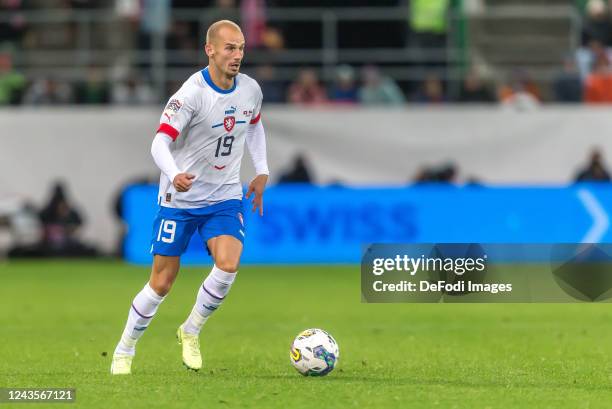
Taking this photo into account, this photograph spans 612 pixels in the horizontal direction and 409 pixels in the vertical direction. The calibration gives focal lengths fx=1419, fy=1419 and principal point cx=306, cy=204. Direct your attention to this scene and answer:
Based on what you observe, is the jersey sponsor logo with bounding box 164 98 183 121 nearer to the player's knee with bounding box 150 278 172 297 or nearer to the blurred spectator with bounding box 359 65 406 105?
the player's knee with bounding box 150 278 172 297

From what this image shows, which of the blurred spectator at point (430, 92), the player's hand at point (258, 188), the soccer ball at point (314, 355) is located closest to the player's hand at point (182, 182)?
the player's hand at point (258, 188)

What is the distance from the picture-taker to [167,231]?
32.8ft

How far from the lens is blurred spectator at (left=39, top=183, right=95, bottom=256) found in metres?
24.2

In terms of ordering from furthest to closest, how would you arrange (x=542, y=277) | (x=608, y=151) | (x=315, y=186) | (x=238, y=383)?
(x=608, y=151)
(x=315, y=186)
(x=238, y=383)
(x=542, y=277)

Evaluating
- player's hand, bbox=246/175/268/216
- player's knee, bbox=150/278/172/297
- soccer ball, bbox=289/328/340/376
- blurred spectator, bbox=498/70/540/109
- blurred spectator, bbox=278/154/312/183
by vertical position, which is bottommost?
blurred spectator, bbox=278/154/312/183

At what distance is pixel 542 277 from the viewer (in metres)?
8.90

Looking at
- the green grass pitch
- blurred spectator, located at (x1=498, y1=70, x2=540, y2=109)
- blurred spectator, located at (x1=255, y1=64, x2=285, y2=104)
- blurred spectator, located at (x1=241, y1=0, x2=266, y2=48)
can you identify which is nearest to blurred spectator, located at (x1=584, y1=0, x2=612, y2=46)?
blurred spectator, located at (x1=498, y1=70, x2=540, y2=109)

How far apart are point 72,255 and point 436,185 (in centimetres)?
662

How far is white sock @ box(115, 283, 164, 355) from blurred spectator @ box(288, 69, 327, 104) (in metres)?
14.7

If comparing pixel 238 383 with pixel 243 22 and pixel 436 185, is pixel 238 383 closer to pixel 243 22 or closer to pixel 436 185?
pixel 436 185

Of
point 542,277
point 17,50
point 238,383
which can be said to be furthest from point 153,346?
point 17,50

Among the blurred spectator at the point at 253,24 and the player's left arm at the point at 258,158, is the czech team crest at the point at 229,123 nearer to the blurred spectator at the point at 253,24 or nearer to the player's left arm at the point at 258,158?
the player's left arm at the point at 258,158

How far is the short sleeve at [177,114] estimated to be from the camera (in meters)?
9.76

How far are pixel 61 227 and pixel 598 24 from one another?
33.4ft
